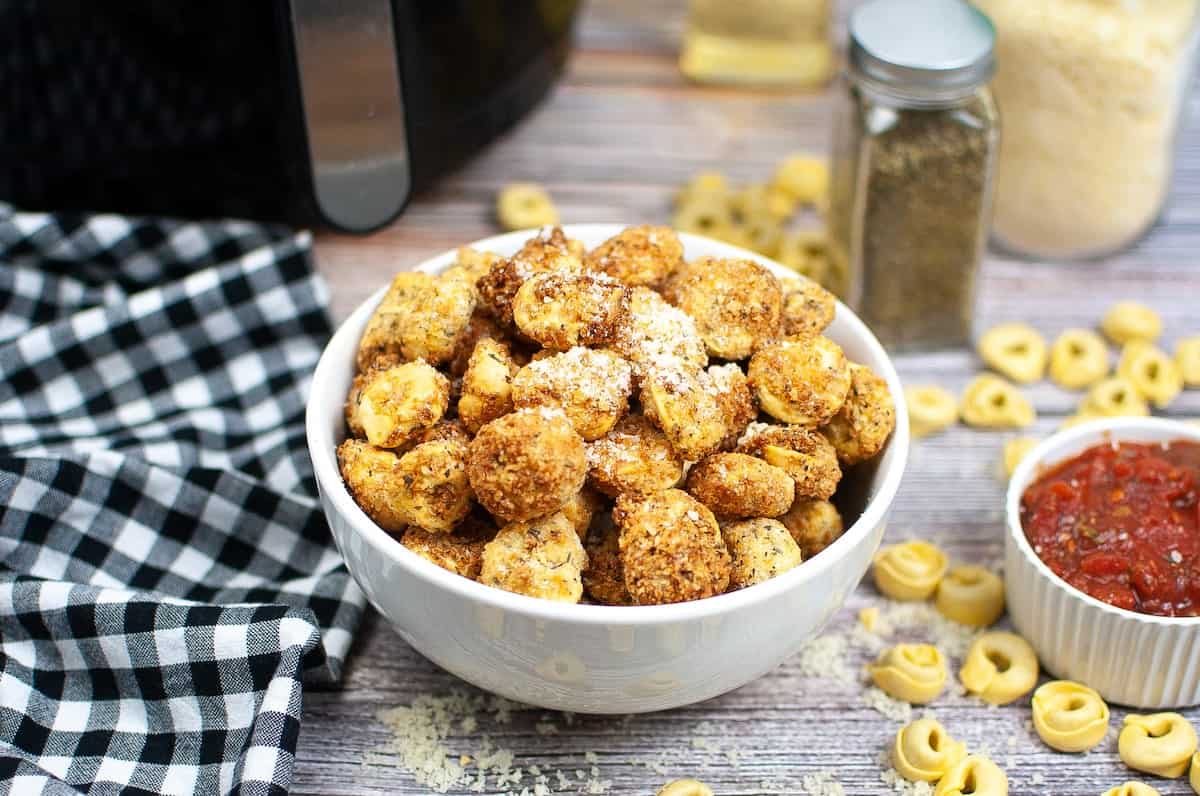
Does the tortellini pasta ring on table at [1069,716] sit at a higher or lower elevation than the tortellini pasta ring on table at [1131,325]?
lower

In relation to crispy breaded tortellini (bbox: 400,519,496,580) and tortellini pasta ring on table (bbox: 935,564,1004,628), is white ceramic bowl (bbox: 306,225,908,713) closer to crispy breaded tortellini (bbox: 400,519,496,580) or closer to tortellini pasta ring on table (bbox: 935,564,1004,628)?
crispy breaded tortellini (bbox: 400,519,496,580)

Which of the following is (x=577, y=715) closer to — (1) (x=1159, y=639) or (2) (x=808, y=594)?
(2) (x=808, y=594)

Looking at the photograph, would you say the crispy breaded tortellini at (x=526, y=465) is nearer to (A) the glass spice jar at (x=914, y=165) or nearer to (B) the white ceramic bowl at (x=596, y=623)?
(B) the white ceramic bowl at (x=596, y=623)

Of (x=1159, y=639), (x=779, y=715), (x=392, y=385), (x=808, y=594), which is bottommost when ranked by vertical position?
(x=779, y=715)

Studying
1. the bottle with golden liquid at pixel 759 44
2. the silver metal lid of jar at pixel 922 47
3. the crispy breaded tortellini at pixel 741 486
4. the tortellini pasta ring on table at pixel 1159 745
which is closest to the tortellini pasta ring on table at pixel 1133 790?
the tortellini pasta ring on table at pixel 1159 745

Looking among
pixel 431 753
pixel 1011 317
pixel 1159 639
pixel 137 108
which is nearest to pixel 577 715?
pixel 431 753

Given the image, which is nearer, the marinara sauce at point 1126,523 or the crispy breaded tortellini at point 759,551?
the crispy breaded tortellini at point 759,551

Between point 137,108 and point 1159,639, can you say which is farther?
point 137,108
